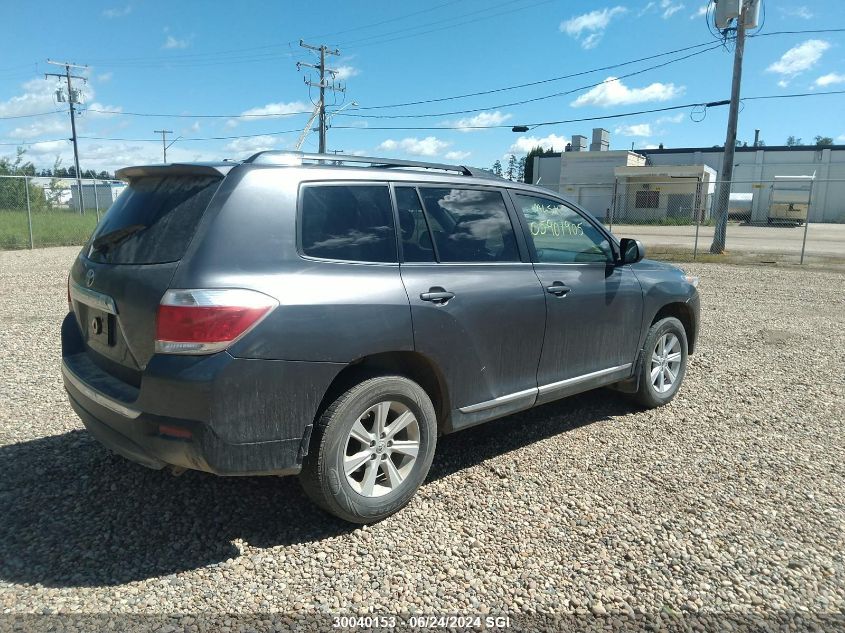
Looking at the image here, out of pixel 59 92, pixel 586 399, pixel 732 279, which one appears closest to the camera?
pixel 586 399

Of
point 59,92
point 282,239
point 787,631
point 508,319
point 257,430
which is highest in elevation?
point 59,92

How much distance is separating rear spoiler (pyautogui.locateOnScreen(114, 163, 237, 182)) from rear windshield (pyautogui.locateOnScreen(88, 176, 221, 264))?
0.02 m

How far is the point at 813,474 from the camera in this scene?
403 cm

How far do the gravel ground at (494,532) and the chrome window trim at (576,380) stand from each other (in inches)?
17.8

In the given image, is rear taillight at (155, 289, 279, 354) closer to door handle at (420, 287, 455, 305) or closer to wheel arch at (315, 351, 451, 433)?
wheel arch at (315, 351, 451, 433)

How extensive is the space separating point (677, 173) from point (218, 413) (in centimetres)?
5257

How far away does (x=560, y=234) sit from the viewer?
15.0 ft

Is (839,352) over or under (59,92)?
under

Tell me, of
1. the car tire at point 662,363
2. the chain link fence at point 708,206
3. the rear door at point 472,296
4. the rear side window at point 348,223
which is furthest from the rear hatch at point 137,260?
the chain link fence at point 708,206

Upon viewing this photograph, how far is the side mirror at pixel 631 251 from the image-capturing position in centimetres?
471

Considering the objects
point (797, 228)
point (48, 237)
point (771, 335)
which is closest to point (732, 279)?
point (771, 335)

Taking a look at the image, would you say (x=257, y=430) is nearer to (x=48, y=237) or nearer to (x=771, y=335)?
(x=771, y=335)

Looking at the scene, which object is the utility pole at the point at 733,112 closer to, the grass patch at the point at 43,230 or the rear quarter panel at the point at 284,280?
the grass patch at the point at 43,230

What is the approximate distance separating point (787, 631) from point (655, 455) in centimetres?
174
